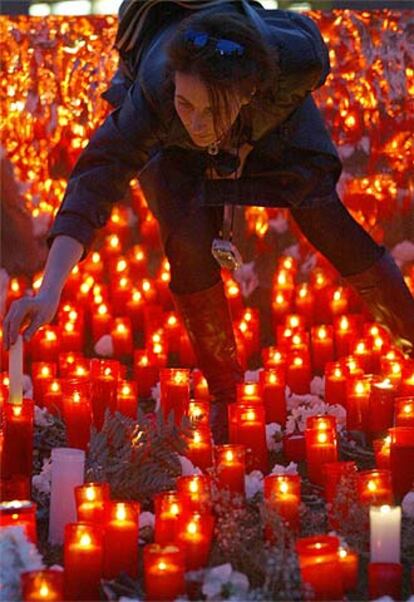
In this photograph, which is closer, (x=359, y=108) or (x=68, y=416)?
(x=68, y=416)

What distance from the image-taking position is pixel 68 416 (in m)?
4.11

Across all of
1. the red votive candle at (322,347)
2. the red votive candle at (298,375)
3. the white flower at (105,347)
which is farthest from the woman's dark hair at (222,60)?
the white flower at (105,347)

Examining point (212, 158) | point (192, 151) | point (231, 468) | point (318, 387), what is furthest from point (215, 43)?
point (318, 387)

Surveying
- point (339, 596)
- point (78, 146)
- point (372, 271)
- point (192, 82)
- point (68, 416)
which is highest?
point (78, 146)

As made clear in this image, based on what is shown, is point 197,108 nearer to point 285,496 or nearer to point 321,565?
point 285,496

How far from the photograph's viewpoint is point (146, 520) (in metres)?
3.69

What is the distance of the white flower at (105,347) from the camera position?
5.34 m

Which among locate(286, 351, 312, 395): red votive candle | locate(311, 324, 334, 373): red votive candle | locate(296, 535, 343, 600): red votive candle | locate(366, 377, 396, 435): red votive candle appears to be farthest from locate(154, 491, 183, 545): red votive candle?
locate(311, 324, 334, 373): red votive candle

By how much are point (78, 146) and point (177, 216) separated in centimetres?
192

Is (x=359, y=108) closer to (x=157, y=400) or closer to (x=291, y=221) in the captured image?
(x=291, y=221)

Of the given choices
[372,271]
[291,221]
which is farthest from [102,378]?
[291,221]

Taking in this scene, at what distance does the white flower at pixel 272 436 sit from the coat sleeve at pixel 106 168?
3.17ft

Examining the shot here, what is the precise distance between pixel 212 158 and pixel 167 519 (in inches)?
43.9

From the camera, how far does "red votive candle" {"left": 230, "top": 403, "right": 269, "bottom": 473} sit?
13.4 feet
